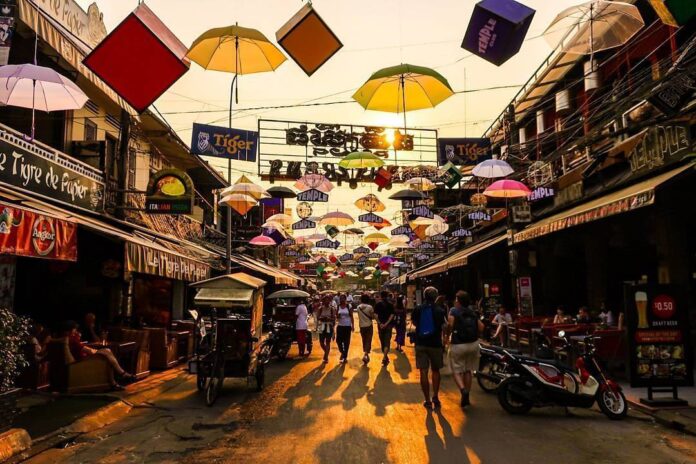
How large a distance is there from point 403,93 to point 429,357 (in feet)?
20.5

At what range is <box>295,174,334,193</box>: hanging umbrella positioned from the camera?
59.9ft

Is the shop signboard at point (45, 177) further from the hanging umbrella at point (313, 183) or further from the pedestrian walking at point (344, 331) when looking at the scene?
the pedestrian walking at point (344, 331)

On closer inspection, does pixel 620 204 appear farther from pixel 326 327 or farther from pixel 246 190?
pixel 246 190

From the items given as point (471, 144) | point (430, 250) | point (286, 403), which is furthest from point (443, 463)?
point (430, 250)

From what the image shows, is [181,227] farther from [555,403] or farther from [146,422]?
[555,403]

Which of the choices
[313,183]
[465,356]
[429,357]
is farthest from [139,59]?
[313,183]

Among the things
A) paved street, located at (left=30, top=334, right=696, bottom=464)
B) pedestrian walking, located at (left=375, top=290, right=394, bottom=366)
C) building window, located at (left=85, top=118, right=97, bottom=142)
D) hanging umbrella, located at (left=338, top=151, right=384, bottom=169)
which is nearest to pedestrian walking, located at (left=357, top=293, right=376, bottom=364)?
pedestrian walking, located at (left=375, top=290, right=394, bottom=366)

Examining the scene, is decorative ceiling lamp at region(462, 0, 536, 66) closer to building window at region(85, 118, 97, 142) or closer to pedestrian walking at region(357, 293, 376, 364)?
pedestrian walking at region(357, 293, 376, 364)

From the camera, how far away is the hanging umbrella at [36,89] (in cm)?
949

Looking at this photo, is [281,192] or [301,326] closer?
[301,326]

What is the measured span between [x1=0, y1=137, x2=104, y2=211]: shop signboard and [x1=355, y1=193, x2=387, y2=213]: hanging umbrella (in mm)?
9993

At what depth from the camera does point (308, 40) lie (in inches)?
320

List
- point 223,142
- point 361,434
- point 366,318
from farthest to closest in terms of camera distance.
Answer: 1. point 366,318
2. point 223,142
3. point 361,434

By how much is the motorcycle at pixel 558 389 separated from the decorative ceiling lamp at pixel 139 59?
699 centimetres
